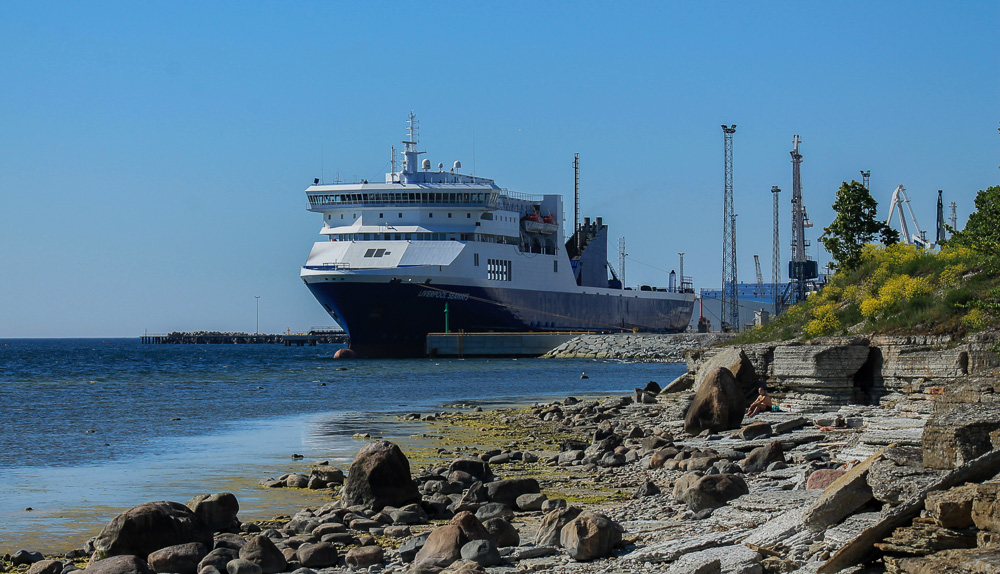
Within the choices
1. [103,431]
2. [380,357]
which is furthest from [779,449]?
[380,357]

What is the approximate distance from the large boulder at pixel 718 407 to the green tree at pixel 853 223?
15.3 m

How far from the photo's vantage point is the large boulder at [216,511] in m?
11.1

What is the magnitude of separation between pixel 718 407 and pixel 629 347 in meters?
50.8

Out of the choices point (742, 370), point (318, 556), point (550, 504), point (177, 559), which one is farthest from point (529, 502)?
point (742, 370)

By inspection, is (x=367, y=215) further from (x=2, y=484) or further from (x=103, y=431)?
(x=2, y=484)

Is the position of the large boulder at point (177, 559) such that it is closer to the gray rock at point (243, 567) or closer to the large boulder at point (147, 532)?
the large boulder at point (147, 532)

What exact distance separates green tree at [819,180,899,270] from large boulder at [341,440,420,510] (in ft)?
71.6

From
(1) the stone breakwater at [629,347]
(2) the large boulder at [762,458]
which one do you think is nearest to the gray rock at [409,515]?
(2) the large boulder at [762,458]

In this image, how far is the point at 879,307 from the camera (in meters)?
19.5

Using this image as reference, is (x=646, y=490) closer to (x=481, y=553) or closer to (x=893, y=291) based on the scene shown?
(x=481, y=553)

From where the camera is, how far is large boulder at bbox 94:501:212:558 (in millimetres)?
9680

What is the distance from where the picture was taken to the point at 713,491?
10016mm

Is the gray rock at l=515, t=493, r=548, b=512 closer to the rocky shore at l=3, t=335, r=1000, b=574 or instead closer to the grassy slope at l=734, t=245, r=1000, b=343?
the rocky shore at l=3, t=335, r=1000, b=574

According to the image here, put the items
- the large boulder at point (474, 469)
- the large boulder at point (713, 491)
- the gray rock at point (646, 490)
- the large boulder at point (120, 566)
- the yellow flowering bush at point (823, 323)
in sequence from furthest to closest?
the yellow flowering bush at point (823, 323)
the large boulder at point (474, 469)
the gray rock at point (646, 490)
the large boulder at point (713, 491)
the large boulder at point (120, 566)
